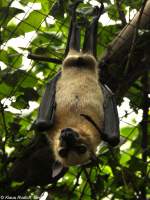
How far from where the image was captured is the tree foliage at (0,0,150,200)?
4938 millimetres

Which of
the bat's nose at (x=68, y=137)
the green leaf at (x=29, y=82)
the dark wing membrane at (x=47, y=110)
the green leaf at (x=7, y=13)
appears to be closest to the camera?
the bat's nose at (x=68, y=137)

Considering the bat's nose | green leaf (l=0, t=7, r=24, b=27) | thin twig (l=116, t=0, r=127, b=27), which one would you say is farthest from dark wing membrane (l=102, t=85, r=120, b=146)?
green leaf (l=0, t=7, r=24, b=27)

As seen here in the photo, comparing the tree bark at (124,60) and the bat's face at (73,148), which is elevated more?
the tree bark at (124,60)

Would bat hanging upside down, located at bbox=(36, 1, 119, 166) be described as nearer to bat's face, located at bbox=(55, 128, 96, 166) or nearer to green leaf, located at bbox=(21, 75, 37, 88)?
bat's face, located at bbox=(55, 128, 96, 166)

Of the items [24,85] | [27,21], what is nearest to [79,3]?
[27,21]

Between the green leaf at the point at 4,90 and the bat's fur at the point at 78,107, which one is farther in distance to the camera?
the green leaf at the point at 4,90

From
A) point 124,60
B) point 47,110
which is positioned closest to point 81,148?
point 47,110

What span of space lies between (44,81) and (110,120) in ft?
3.74

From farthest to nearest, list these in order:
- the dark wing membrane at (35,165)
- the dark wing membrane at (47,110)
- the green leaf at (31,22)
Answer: the green leaf at (31,22)
the dark wing membrane at (35,165)
the dark wing membrane at (47,110)

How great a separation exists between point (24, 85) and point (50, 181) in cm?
100

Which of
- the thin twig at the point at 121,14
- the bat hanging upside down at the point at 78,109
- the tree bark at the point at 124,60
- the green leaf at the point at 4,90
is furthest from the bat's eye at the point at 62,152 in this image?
the thin twig at the point at 121,14

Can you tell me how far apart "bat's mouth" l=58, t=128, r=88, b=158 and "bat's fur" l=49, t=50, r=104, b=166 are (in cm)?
3

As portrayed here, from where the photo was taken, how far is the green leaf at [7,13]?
497 centimetres

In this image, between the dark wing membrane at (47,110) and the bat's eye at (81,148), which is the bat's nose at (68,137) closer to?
the bat's eye at (81,148)
